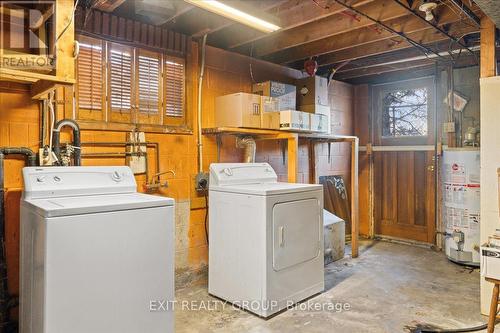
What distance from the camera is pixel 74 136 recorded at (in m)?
2.57

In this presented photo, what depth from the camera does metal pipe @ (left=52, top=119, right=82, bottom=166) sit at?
8.03ft

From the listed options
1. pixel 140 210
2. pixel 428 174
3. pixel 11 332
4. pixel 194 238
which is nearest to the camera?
pixel 140 210

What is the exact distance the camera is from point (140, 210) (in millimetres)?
1972

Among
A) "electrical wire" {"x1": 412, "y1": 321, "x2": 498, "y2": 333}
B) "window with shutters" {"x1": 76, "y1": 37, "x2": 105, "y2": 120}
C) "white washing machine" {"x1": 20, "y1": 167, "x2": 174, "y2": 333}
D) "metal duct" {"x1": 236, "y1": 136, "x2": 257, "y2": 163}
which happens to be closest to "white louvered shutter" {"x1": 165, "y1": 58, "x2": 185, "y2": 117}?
"window with shutters" {"x1": 76, "y1": 37, "x2": 105, "y2": 120}

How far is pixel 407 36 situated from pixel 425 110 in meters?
1.60

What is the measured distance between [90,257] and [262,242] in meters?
1.28

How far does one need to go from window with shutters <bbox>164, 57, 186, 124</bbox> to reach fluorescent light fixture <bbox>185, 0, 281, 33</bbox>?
96 centimetres

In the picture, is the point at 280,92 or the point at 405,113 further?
the point at 405,113

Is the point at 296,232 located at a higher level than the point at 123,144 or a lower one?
lower

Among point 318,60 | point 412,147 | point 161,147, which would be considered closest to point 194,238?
point 161,147

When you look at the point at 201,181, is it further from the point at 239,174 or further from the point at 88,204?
the point at 88,204

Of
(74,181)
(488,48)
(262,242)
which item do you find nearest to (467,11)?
(488,48)

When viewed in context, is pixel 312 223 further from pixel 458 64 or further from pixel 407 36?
pixel 458 64

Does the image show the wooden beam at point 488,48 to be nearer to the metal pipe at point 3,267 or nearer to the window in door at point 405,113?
the window in door at point 405,113
